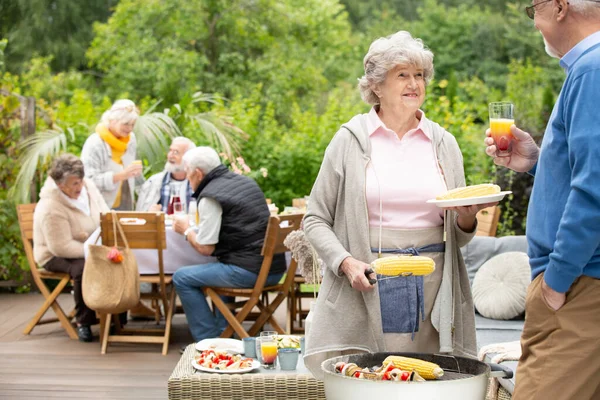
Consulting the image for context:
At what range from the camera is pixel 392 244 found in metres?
2.84

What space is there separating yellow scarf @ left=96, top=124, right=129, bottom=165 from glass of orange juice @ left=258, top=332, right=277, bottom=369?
3322 mm

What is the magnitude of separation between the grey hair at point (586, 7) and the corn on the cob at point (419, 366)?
0.96 m

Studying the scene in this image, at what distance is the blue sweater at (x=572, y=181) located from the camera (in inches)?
78.0

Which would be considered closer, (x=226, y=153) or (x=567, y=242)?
(x=567, y=242)

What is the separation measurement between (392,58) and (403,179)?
38 cm

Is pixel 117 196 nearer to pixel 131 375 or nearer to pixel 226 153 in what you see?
pixel 226 153

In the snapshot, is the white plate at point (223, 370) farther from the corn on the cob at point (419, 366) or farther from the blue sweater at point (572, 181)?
the blue sweater at point (572, 181)

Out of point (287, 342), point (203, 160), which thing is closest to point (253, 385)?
point (287, 342)

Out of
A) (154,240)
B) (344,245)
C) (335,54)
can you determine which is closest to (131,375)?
(154,240)

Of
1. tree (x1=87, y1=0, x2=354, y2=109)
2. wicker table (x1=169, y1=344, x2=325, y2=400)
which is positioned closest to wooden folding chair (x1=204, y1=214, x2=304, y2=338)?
wicker table (x1=169, y1=344, x2=325, y2=400)

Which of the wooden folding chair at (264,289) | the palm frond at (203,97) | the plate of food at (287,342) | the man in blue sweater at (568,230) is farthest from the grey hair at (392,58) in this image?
the palm frond at (203,97)

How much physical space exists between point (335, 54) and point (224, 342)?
635 inches

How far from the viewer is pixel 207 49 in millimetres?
18297

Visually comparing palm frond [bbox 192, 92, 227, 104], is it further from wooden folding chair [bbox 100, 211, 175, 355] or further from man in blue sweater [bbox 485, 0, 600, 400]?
man in blue sweater [bbox 485, 0, 600, 400]
